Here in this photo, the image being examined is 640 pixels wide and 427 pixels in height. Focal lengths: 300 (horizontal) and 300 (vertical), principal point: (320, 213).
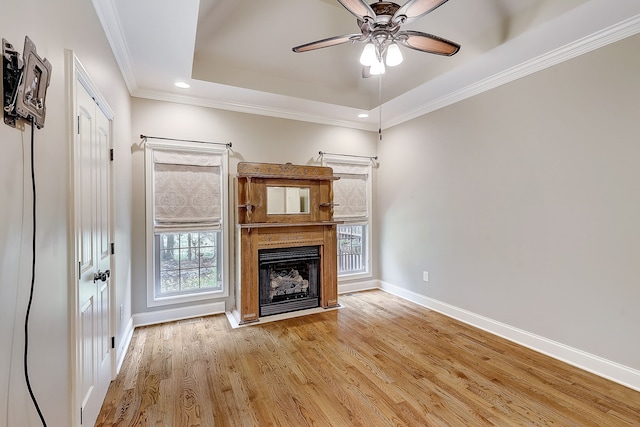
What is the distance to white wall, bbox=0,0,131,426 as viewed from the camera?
941 mm

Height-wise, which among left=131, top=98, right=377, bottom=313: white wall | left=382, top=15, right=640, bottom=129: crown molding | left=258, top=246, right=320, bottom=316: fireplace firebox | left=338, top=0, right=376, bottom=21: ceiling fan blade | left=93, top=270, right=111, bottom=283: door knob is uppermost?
left=382, top=15, right=640, bottom=129: crown molding

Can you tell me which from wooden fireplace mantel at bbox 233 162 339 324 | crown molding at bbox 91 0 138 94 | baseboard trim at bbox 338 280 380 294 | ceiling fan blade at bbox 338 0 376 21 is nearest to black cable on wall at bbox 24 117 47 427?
crown molding at bbox 91 0 138 94

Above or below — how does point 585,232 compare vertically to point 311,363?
above

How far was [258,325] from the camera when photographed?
356cm

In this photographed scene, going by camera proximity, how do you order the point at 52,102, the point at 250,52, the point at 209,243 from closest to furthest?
the point at 52,102, the point at 250,52, the point at 209,243

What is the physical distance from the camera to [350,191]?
4848mm

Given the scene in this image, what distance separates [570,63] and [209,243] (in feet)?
14.0

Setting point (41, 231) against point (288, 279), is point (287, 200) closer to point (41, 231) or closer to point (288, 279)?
point (288, 279)

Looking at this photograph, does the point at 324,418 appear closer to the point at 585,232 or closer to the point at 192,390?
the point at 192,390

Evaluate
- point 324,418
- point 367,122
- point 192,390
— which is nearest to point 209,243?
point 192,390

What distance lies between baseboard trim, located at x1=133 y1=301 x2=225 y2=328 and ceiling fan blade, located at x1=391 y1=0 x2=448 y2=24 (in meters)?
3.66

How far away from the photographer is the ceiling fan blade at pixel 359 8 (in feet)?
6.09

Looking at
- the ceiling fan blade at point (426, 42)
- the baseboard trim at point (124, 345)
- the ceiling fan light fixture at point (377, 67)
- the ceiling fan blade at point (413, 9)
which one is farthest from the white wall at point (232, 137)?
the ceiling fan blade at point (413, 9)

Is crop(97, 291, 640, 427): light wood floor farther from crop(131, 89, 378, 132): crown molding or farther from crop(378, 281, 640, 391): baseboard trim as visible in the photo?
crop(131, 89, 378, 132): crown molding
